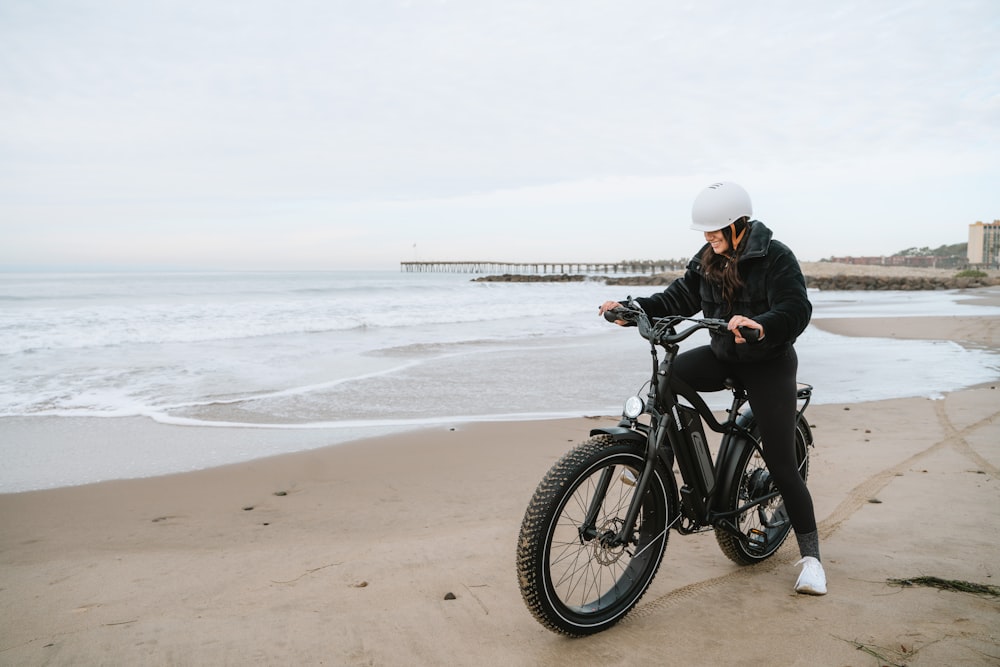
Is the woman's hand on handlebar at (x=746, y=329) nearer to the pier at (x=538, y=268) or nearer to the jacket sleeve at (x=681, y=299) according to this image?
the jacket sleeve at (x=681, y=299)

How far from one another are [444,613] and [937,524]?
3086mm

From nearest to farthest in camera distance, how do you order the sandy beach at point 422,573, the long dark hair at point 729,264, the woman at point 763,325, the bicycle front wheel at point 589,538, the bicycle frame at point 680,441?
1. the bicycle front wheel at point 589,538
2. the sandy beach at point 422,573
3. the bicycle frame at point 680,441
4. the woman at point 763,325
5. the long dark hair at point 729,264

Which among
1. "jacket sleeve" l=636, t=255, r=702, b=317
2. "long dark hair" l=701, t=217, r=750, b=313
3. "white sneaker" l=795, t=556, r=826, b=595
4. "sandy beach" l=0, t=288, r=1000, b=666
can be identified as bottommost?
"sandy beach" l=0, t=288, r=1000, b=666

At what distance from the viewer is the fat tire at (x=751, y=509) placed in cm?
326

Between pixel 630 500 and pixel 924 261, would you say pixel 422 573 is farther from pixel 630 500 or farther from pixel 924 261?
pixel 924 261

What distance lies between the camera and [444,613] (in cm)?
294

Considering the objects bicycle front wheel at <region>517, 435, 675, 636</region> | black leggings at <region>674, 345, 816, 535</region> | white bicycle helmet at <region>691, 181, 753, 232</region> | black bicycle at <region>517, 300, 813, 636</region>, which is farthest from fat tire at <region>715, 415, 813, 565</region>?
white bicycle helmet at <region>691, 181, 753, 232</region>

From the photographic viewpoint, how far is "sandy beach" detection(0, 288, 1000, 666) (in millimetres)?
2611

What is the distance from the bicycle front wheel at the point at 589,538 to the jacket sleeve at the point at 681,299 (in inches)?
32.1

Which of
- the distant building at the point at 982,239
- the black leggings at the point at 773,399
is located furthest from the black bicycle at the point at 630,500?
the distant building at the point at 982,239

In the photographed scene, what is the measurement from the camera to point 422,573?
3.39 m

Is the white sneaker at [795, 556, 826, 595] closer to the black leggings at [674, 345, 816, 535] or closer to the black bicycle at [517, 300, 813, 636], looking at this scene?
the black leggings at [674, 345, 816, 535]

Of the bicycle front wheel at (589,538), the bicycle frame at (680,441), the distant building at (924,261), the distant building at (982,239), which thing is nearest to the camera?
the bicycle front wheel at (589,538)

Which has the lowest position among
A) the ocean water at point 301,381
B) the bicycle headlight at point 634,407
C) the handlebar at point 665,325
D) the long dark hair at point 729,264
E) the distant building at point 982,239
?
the ocean water at point 301,381
